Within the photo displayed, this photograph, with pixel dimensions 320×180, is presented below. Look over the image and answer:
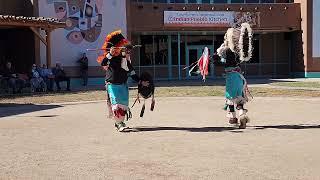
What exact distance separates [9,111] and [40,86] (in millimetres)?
8502

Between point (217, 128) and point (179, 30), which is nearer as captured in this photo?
point (217, 128)

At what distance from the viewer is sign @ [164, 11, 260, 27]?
3228 cm

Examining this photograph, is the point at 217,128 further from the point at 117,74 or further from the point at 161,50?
the point at 161,50

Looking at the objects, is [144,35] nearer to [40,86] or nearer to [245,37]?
[40,86]

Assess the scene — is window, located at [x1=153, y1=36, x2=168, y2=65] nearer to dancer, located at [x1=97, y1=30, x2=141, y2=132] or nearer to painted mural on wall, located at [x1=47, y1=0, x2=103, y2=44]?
painted mural on wall, located at [x1=47, y1=0, x2=103, y2=44]

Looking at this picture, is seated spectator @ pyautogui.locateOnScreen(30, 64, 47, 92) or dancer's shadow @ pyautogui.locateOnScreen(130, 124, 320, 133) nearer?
dancer's shadow @ pyautogui.locateOnScreen(130, 124, 320, 133)

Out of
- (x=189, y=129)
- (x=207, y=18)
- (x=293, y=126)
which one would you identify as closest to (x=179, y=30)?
(x=207, y=18)

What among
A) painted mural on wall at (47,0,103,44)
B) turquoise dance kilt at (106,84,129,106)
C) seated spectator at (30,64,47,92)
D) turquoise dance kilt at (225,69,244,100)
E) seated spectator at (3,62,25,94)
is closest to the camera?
turquoise dance kilt at (106,84,129,106)

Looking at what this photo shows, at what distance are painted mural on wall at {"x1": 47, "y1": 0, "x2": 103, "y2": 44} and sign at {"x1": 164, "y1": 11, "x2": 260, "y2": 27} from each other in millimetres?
4443

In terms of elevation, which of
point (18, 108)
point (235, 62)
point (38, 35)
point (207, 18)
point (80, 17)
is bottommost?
point (18, 108)

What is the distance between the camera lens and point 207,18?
32.9 meters

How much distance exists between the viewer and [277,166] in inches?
270

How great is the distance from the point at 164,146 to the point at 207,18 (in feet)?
82.3

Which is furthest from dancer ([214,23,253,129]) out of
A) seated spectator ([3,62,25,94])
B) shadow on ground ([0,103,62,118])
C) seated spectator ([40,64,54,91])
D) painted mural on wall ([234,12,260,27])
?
painted mural on wall ([234,12,260,27])
